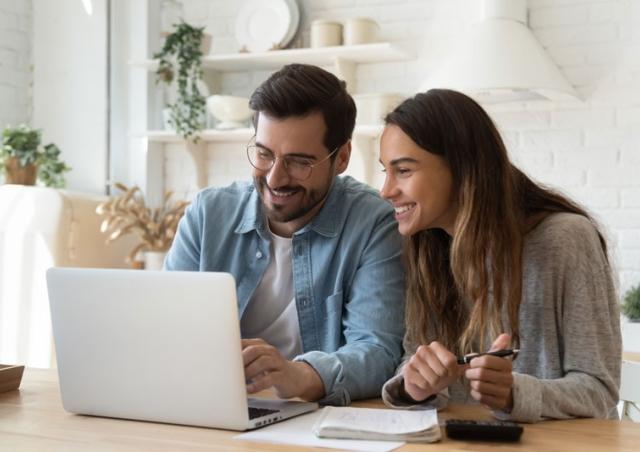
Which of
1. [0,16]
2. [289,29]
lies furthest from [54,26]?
[289,29]

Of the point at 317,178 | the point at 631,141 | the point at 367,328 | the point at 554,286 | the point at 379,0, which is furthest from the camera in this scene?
the point at 379,0

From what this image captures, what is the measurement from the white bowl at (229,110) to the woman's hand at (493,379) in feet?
8.70

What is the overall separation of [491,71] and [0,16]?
2.21 m

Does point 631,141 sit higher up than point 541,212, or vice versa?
point 631,141

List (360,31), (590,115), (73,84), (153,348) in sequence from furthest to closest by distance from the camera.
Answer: (73,84) < (360,31) < (590,115) < (153,348)

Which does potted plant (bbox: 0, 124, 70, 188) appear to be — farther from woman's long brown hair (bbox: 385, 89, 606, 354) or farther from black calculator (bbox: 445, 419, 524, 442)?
black calculator (bbox: 445, 419, 524, 442)

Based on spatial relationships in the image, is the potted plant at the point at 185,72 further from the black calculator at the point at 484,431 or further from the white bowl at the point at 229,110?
the black calculator at the point at 484,431

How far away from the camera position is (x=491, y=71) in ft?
10.9

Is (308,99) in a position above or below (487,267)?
above

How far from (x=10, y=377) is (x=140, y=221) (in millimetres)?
2194

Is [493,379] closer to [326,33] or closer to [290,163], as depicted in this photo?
[290,163]

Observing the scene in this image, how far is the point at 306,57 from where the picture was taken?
3.97m

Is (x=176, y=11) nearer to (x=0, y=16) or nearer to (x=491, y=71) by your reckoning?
(x=0, y=16)

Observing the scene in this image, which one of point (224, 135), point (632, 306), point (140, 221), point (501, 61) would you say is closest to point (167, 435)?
point (501, 61)
